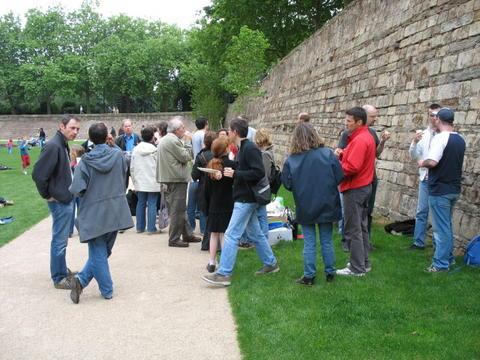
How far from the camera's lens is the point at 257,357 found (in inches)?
159

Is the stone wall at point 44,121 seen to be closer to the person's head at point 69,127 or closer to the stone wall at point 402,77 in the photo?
the stone wall at point 402,77

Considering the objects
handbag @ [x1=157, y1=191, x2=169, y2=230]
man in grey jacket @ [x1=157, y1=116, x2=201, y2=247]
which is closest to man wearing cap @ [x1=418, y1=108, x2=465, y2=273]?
man in grey jacket @ [x1=157, y1=116, x2=201, y2=247]

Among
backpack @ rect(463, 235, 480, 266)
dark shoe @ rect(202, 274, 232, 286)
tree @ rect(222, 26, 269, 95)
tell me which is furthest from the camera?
tree @ rect(222, 26, 269, 95)

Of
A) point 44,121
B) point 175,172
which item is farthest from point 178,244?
point 44,121

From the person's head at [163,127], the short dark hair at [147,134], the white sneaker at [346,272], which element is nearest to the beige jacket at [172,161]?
the person's head at [163,127]

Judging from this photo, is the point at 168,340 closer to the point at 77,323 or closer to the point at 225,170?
the point at 77,323

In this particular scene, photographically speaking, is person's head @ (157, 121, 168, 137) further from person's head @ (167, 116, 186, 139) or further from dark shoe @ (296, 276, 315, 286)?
dark shoe @ (296, 276, 315, 286)

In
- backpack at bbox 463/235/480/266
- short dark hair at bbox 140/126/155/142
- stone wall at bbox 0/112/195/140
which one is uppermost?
short dark hair at bbox 140/126/155/142

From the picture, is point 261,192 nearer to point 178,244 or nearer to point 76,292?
point 76,292

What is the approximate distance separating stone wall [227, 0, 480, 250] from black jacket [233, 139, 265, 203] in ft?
10.1

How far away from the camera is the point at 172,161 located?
7.98m

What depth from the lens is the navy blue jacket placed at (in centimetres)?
548

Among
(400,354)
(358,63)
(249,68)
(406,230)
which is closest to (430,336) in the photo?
(400,354)

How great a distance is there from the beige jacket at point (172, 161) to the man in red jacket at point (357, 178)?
289cm
